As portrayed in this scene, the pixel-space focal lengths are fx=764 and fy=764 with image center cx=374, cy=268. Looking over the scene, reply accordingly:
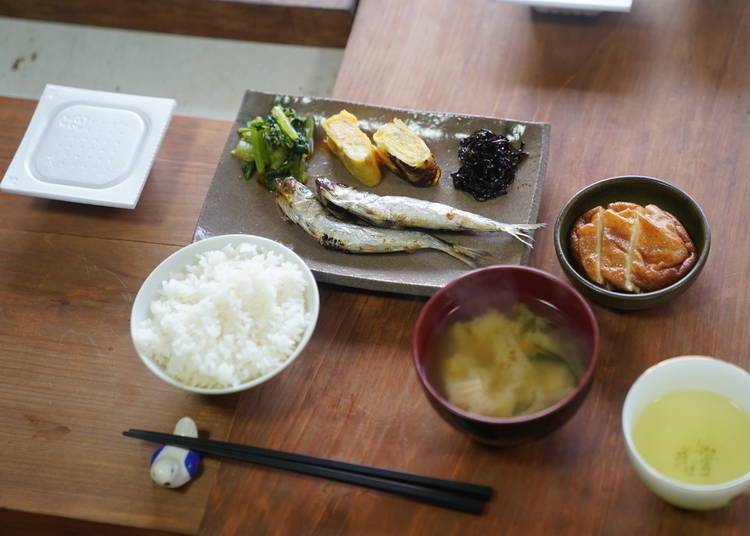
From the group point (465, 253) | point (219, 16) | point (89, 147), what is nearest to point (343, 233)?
point (465, 253)

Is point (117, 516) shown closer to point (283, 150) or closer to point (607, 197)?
point (283, 150)

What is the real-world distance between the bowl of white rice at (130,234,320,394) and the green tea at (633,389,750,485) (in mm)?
643

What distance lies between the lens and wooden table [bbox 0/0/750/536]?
1.39 m

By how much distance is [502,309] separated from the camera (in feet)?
4.59

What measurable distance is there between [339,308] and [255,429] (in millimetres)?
312

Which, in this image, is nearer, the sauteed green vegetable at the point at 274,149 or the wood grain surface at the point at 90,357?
the wood grain surface at the point at 90,357

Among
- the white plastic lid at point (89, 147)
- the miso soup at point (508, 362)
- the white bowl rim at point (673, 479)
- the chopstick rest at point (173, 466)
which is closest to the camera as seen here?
the white bowl rim at point (673, 479)

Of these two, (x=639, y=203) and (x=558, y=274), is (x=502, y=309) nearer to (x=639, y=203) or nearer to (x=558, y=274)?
(x=558, y=274)

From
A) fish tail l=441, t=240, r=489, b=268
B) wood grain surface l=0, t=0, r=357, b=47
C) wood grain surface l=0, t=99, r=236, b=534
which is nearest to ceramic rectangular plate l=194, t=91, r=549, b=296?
fish tail l=441, t=240, r=489, b=268

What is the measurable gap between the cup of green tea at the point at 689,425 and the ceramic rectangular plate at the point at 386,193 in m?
0.43

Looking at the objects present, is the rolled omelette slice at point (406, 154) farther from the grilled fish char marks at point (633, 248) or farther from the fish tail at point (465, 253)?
the grilled fish char marks at point (633, 248)

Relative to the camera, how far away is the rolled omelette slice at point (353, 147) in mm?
1771

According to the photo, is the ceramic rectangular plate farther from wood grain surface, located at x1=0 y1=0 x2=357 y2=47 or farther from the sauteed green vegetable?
wood grain surface, located at x1=0 y1=0 x2=357 y2=47

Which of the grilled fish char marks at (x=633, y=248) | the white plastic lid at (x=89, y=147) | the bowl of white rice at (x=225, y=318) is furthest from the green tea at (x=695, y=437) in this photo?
the white plastic lid at (x=89, y=147)
